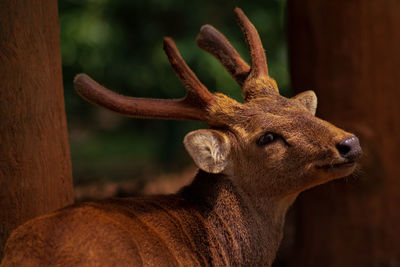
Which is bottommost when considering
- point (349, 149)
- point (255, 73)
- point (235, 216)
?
point (235, 216)

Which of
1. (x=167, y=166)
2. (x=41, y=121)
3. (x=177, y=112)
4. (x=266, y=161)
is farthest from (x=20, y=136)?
(x=167, y=166)

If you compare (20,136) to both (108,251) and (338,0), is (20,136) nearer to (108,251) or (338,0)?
(108,251)

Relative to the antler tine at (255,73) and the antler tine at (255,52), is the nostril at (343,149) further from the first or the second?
the antler tine at (255,52)

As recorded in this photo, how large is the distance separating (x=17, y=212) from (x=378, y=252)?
10.4ft

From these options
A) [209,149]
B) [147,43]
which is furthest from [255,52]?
[147,43]

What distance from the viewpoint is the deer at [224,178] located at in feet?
7.38

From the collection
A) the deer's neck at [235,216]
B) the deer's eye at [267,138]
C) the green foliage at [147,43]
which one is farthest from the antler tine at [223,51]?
the green foliage at [147,43]

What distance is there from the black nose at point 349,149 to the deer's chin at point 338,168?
0.03 m

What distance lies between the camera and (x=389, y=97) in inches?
172

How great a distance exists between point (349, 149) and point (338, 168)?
10cm

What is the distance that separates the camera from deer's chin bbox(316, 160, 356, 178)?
A: 2348mm

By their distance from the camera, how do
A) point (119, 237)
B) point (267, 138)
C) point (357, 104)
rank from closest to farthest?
point (119, 237) → point (267, 138) → point (357, 104)

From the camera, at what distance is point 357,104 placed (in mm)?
4359

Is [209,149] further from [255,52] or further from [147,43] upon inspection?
[147,43]
